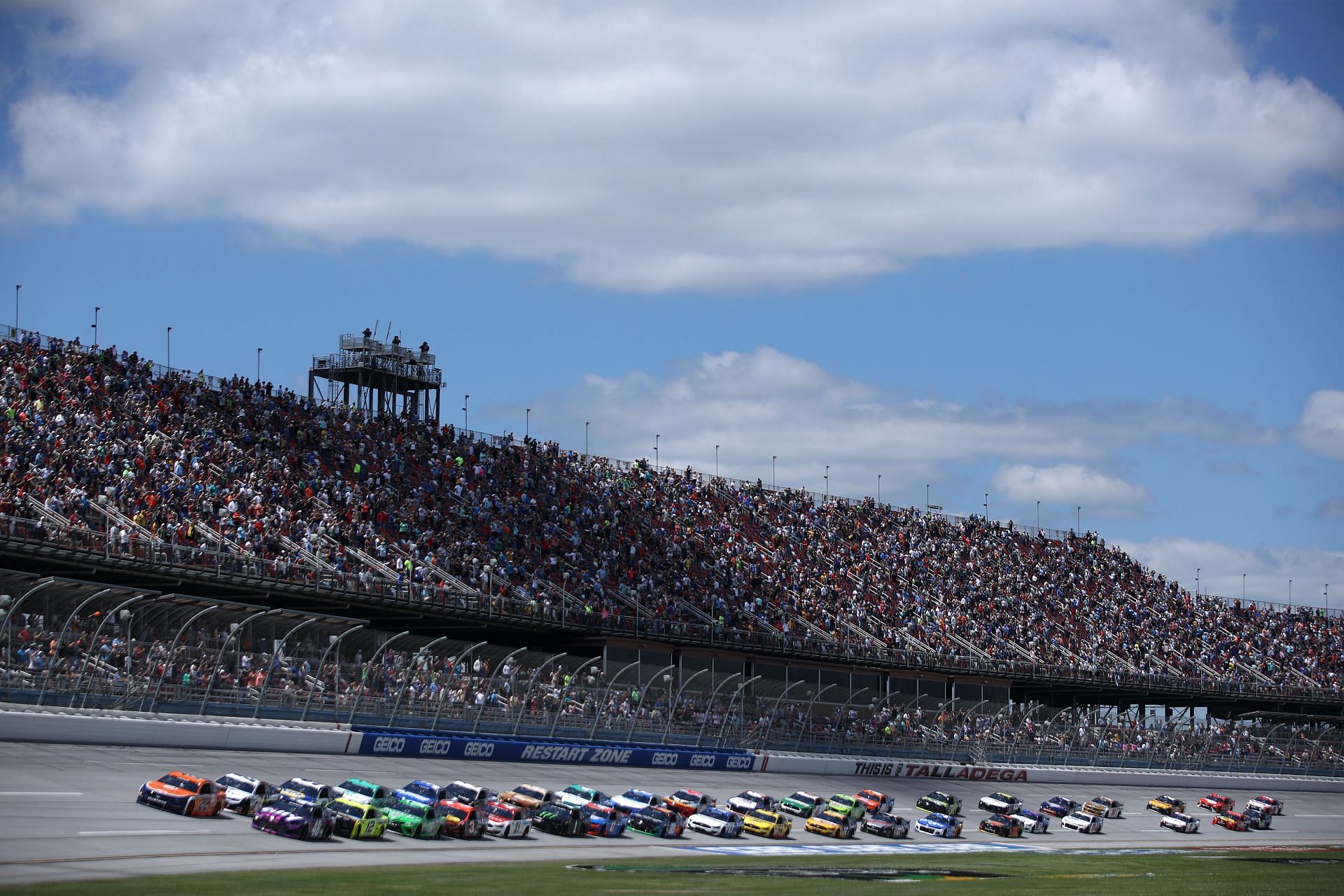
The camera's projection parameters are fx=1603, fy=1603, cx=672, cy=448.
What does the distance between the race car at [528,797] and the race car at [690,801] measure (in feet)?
14.7

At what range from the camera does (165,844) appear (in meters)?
32.1

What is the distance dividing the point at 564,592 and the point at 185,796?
3064 cm

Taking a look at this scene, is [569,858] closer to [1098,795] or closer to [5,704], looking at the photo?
[5,704]

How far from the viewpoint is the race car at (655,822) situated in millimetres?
45312

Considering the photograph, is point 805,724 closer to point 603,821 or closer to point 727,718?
point 727,718

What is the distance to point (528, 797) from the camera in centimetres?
4475

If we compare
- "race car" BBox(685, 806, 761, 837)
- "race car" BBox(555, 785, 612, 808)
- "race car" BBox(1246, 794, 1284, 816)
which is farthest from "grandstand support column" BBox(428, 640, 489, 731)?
"race car" BBox(1246, 794, 1284, 816)

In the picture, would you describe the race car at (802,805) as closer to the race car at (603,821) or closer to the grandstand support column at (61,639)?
the race car at (603,821)

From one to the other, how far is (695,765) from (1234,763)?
Result: 35.6m

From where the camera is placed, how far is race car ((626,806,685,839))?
45312mm

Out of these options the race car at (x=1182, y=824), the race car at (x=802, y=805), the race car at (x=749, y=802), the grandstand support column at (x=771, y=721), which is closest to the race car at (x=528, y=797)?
the race car at (x=749, y=802)

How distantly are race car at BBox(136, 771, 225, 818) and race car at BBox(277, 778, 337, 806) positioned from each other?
4.99 ft

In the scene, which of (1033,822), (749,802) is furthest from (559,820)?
(1033,822)

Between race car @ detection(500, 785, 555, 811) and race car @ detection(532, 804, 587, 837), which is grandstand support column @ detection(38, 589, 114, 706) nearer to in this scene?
race car @ detection(500, 785, 555, 811)
